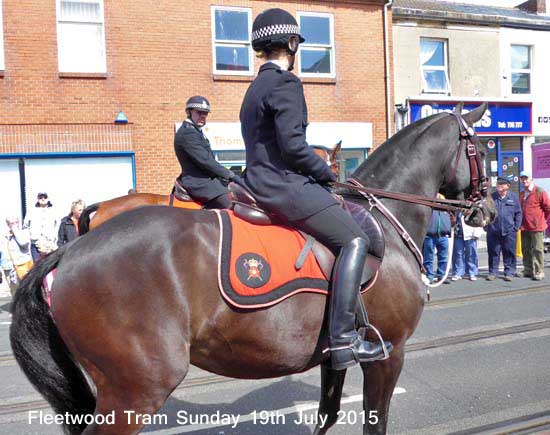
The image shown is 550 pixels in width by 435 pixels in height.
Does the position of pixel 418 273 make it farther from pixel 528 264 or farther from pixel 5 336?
pixel 528 264

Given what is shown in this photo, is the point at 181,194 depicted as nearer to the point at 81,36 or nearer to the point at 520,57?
the point at 81,36

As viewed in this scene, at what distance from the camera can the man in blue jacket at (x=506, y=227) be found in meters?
12.0

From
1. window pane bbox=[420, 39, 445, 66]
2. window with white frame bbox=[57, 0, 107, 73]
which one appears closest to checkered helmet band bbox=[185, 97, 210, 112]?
window with white frame bbox=[57, 0, 107, 73]

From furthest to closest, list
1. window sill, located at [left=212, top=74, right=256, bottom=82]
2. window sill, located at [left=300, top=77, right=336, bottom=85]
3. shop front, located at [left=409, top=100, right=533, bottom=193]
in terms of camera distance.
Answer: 1. shop front, located at [left=409, top=100, right=533, bottom=193]
2. window sill, located at [left=300, top=77, right=336, bottom=85]
3. window sill, located at [left=212, top=74, right=256, bottom=82]

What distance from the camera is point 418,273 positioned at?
12.4 ft

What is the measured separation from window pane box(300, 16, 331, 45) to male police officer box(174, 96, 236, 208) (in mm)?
11549

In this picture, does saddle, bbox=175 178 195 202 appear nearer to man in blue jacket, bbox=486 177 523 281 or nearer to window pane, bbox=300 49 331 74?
man in blue jacket, bbox=486 177 523 281

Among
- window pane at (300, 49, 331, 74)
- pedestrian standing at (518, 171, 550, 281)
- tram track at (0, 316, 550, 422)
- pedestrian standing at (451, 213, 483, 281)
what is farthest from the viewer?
window pane at (300, 49, 331, 74)

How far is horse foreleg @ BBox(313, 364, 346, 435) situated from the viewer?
13.2ft

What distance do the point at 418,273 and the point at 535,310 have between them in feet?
19.1

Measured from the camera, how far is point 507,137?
21.4 meters

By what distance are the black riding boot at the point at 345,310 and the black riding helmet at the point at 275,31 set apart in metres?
1.35

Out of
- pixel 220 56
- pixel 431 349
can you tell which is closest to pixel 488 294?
pixel 431 349

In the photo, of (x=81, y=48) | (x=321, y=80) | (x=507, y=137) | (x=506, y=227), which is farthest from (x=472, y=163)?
(x=507, y=137)
